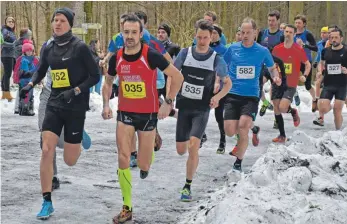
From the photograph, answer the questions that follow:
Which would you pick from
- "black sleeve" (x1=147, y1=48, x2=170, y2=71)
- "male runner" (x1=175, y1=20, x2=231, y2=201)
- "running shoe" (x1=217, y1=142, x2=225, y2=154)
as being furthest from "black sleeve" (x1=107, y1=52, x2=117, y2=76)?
"running shoe" (x1=217, y1=142, x2=225, y2=154)

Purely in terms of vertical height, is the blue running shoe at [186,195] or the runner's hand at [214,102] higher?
the runner's hand at [214,102]

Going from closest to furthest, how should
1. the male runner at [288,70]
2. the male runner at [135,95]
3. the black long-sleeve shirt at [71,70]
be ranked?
1. the male runner at [135,95]
2. the black long-sleeve shirt at [71,70]
3. the male runner at [288,70]

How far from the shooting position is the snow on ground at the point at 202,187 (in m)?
4.45

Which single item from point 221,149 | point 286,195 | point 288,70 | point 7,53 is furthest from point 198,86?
point 7,53

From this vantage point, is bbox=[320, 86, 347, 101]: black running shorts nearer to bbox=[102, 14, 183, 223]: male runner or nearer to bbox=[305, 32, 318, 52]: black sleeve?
bbox=[305, 32, 318, 52]: black sleeve

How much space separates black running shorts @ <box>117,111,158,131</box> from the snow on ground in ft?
2.78

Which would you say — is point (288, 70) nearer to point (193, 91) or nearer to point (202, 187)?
point (193, 91)

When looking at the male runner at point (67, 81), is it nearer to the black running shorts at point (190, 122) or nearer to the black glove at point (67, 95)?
the black glove at point (67, 95)

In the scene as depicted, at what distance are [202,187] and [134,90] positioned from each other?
177 centimetres

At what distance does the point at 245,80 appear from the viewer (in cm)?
726

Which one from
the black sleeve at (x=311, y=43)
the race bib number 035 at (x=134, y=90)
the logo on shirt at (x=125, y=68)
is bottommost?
the race bib number 035 at (x=134, y=90)

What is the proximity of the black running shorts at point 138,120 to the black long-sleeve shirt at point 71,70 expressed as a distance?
473mm

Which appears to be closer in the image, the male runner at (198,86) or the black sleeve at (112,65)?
the black sleeve at (112,65)

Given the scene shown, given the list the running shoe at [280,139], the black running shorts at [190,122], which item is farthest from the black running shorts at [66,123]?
the running shoe at [280,139]
